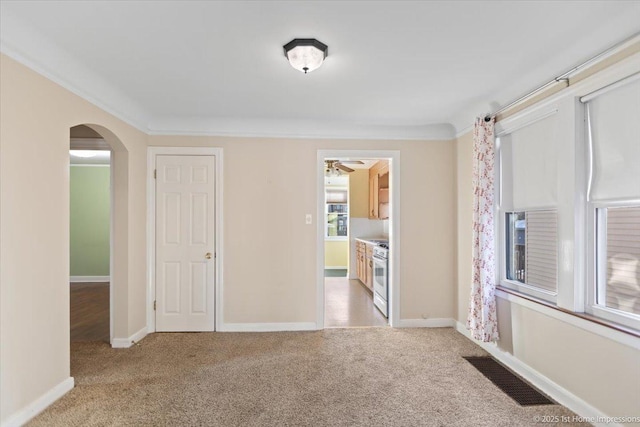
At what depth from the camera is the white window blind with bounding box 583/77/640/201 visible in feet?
6.75

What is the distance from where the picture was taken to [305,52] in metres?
2.33

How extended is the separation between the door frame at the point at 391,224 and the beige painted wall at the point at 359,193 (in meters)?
3.64

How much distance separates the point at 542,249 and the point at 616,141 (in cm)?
106

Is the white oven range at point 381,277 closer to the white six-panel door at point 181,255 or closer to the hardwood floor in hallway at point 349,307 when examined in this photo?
the hardwood floor in hallway at point 349,307

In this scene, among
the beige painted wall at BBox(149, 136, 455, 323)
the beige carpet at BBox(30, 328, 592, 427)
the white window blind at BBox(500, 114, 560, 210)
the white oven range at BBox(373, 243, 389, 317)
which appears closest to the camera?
the beige carpet at BBox(30, 328, 592, 427)

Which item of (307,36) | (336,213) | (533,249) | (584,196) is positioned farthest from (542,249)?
(336,213)

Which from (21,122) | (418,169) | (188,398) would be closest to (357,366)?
(188,398)

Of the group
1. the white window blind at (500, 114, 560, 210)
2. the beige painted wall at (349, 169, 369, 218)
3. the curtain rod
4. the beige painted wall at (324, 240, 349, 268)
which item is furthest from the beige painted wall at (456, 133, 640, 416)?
the beige painted wall at (324, 240, 349, 268)

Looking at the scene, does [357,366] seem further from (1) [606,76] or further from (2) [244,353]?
(1) [606,76]

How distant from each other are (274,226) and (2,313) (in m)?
2.55

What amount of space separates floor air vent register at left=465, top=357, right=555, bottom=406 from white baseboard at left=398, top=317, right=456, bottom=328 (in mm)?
934

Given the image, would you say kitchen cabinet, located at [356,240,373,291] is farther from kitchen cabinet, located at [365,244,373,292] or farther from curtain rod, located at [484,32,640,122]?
curtain rod, located at [484,32,640,122]

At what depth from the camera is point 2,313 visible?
2.11 meters

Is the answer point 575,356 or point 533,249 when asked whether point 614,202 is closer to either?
point 533,249
